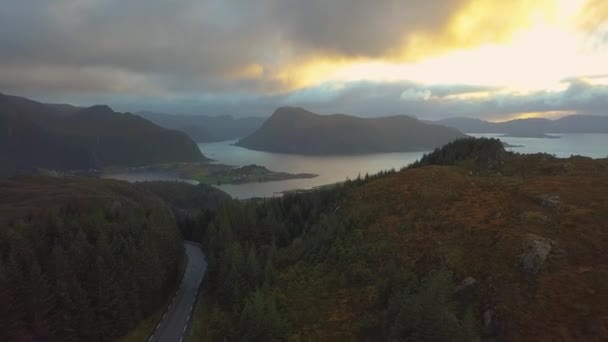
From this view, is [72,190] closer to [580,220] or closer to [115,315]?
[115,315]

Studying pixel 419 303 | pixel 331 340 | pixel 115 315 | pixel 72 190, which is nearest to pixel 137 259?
pixel 115 315

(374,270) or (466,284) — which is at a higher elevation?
(466,284)

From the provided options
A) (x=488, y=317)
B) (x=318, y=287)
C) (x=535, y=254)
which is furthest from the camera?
(x=318, y=287)

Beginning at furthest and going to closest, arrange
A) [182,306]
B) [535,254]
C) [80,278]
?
[182,306] < [80,278] < [535,254]

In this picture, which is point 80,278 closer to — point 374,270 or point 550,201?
point 374,270

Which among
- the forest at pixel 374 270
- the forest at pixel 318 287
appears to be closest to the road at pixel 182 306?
the forest at pixel 374 270

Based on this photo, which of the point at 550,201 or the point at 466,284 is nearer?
the point at 466,284

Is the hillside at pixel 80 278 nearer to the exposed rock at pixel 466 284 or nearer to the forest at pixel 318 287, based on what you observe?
the forest at pixel 318 287

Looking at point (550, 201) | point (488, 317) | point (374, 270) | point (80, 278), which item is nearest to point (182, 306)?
point (80, 278)
